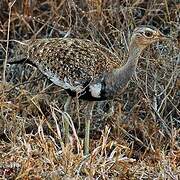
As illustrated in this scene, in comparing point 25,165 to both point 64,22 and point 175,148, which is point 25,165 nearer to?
point 175,148

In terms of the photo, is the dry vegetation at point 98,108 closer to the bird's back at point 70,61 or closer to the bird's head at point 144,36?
the bird's back at point 70,61

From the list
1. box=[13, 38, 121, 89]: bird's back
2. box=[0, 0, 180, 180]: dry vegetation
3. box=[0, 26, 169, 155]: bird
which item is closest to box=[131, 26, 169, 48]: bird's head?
box=[0, 26, 169, 155]: bird

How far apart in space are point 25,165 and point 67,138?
1.77 ft

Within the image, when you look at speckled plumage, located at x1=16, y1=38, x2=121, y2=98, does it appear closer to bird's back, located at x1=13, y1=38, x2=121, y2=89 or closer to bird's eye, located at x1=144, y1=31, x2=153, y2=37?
bird's back, located at x1=13, y1=38, x2=121, y2=89

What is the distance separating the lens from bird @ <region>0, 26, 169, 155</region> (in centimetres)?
379

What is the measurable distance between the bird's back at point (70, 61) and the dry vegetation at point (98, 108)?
0.72 ft

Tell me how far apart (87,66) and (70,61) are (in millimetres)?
95

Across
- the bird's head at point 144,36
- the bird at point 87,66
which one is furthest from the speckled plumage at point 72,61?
the bird's head at point 144,36

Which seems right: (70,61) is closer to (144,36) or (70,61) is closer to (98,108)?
(144,36)

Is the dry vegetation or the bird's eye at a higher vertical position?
the bird's eye

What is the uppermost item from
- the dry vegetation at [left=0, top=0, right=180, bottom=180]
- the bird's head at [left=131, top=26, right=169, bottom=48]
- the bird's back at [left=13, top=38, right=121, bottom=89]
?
the bird's head at [left=131, top=26, right=169, bottom=48]

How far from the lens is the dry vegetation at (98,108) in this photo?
343 cm

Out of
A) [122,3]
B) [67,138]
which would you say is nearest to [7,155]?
[67,138]

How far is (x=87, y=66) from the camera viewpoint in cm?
380
